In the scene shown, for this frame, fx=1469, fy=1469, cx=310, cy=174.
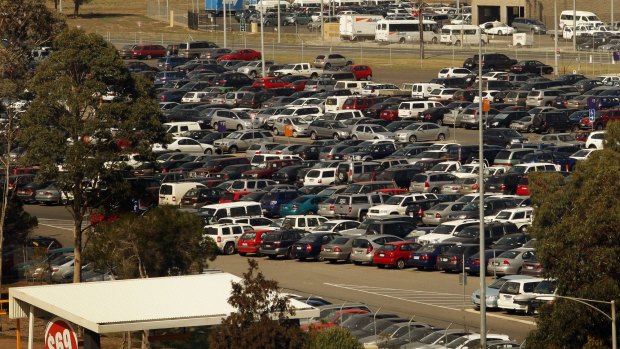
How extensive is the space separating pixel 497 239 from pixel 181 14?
93.7 metres

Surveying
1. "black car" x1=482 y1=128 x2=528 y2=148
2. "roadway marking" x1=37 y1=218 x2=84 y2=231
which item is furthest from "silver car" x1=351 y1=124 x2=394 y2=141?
"roadway marking" x1=37 y1=218 x2=84 y2=231

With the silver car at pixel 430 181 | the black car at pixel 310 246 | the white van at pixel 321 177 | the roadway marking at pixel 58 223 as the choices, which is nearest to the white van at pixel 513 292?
the black car at pixel 310 246

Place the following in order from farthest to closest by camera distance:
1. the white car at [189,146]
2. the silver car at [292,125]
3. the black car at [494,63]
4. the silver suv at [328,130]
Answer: the black car at [494,63] < the silver car at [292,125] < the silver suv at [328,130] < the white car at [189,146]

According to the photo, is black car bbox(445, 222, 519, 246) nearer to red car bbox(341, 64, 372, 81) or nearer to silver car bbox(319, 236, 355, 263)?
silver car bbox(319, 236, 355, 263)

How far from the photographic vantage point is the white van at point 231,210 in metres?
55.6

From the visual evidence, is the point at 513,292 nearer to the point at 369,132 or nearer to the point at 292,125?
the point at 369,132

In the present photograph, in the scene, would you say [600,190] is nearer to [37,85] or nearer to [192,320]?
[192,320]

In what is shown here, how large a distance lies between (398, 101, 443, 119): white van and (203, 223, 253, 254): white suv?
2847 centimetres

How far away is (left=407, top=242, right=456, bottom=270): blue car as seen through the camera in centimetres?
4700

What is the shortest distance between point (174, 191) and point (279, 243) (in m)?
10.9

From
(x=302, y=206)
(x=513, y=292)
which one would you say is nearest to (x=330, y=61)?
(x=302, y=206)

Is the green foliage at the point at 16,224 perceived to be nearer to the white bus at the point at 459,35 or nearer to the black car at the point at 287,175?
the black car at the point at 287,175

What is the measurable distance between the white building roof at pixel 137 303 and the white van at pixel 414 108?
49515mm

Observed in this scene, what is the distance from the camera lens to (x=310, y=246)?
4988 centimetres
